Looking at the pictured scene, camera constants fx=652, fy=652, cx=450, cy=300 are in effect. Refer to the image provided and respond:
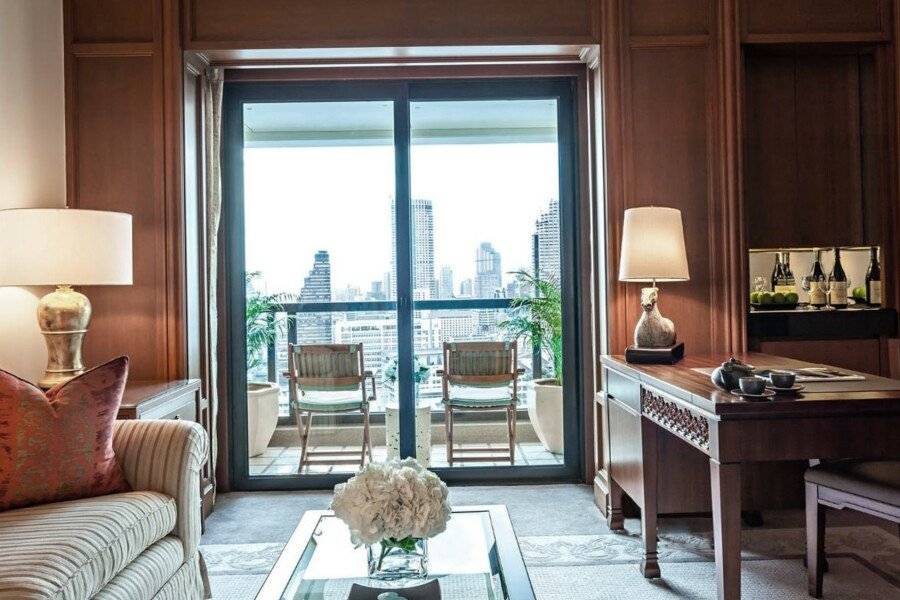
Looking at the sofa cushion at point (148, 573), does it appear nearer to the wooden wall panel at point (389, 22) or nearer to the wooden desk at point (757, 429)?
the wooden desk at point (757, 429)

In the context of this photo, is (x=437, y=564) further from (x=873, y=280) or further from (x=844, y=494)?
(x=873, y=280)

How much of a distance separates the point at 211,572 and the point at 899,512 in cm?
241

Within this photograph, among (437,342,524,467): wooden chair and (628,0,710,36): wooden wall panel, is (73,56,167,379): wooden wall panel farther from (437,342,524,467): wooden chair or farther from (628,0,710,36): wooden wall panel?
(628,0,710,36): wooden wall panel

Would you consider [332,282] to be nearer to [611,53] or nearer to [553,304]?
[553,304]

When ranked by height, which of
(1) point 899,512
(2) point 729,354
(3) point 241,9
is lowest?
(1) point 899,512

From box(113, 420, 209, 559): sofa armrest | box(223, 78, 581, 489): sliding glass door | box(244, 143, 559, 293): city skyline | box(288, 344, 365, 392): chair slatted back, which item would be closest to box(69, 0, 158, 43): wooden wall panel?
box(223, 78, 581, 489): sliding glass door

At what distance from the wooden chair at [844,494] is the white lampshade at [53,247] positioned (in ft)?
8.88

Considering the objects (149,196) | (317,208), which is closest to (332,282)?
(317,208)

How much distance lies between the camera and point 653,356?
2.66 m

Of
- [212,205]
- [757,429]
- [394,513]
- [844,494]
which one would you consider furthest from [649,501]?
[212,205]

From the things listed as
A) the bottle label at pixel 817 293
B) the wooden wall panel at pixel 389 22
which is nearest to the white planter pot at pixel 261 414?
the wooden wall panel at pixel 389 22

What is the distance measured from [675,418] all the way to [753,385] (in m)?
0.38

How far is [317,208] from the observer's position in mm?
3742

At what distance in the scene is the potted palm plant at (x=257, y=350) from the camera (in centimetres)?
372
